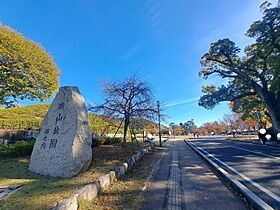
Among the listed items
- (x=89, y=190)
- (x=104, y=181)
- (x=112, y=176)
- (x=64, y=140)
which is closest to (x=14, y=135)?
(x=64, y=140)

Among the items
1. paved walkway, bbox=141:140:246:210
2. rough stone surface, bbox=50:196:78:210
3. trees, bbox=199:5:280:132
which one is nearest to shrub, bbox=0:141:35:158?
paved walkway, bbox=141:140:246:210

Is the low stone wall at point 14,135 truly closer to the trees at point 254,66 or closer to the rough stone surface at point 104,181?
the rough stone surface at point 104,181

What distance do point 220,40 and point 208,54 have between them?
2206 mm

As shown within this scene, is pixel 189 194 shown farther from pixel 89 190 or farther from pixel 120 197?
pixel 89 190

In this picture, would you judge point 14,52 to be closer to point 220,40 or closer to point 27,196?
point 27,196

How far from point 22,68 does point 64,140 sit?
9.09m

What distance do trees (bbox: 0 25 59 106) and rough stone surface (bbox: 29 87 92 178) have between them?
7125 mm

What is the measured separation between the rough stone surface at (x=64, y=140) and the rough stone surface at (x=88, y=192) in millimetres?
1623

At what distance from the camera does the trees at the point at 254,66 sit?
699 inches

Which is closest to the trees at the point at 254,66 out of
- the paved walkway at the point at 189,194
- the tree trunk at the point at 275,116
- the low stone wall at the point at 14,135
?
the tree trunk at the point at 275,116

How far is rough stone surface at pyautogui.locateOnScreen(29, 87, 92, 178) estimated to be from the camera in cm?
576

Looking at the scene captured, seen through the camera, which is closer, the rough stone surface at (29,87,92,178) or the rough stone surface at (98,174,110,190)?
the rough stone surface at (98,174,110,190)

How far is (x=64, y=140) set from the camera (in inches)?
243

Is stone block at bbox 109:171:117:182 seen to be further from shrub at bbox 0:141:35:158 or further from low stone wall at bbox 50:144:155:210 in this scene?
shrub at bbox 0:141:35:158
